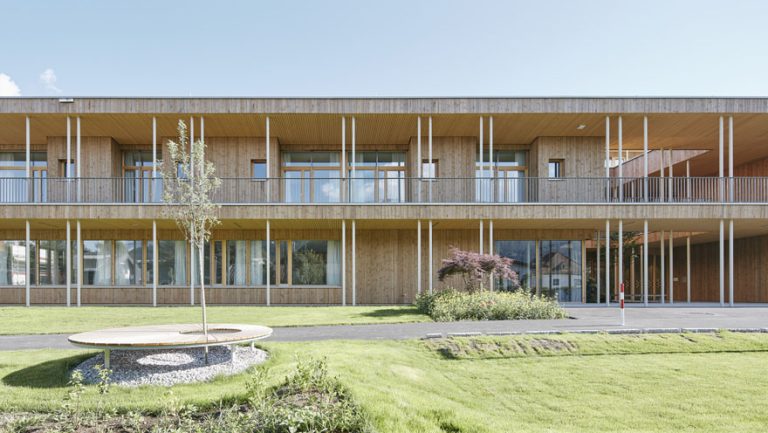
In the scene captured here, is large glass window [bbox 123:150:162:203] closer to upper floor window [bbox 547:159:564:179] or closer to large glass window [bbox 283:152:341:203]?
large glass window [bbox 283:152:341:203]

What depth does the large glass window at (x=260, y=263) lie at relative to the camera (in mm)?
20453

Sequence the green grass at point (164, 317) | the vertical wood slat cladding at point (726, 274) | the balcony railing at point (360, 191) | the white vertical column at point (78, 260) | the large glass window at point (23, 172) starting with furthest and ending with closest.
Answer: the vertical wood slat cladding at point (726, 274)
the large glass window at point (23, 172)
the balcony railing at point (360, 191)
the white vertical column at point (78, 260)
the green grass at point (164, 317)

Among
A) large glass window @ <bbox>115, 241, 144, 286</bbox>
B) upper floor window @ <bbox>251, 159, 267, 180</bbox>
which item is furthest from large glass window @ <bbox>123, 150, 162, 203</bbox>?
upper floor window @ <bbox>251, 159, 267, 180</bbox>

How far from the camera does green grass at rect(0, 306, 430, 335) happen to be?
40.2 ft

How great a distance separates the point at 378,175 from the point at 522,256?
21.9 feet

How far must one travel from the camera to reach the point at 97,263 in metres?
20.5

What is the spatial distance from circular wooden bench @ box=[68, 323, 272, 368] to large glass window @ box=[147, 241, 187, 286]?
462 inches

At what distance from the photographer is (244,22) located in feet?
52.5

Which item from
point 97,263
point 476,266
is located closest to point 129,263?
point 97,263

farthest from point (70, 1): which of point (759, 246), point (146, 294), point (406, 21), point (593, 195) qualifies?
point (759, 246)

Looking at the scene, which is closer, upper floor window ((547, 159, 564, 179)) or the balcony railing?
the balcony railing

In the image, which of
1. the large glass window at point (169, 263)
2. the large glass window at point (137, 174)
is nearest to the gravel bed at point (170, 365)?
the large glass window at point (169, 263)

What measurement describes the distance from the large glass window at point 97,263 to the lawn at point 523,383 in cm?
1241

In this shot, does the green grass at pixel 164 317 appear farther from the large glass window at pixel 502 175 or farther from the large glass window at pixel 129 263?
the large glass window at pixel 502 175
